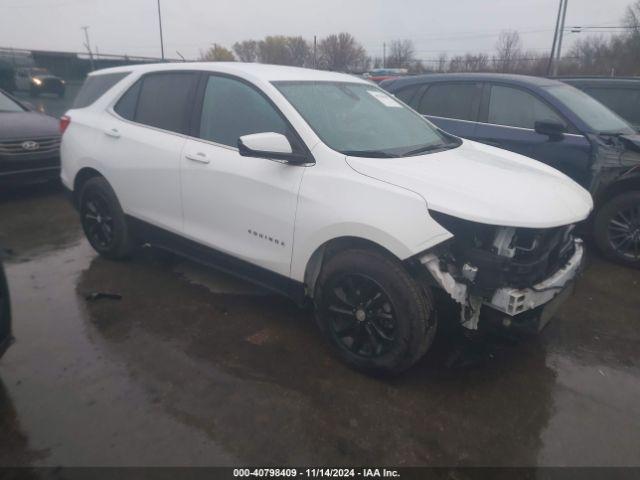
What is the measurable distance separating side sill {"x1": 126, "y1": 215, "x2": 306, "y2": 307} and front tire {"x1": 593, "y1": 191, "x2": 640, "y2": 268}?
3.43 m

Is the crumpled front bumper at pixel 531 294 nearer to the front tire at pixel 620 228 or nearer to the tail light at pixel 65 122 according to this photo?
the front tire at pixel 620 228

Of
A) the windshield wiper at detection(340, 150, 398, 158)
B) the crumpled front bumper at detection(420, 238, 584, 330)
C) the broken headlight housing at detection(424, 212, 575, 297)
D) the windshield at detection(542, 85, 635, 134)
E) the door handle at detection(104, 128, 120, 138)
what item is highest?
the windshield at detection(542, 85, 635, 134)

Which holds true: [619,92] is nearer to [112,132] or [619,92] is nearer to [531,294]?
[531,294]

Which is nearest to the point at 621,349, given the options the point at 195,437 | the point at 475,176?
the point at 475,176

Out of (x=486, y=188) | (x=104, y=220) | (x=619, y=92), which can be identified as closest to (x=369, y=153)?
(x=486, y=188)

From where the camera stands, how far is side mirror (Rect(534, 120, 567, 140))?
14.8ft

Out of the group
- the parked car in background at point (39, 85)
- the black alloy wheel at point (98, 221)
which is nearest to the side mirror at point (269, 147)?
the black alloy wheel at point (98, 221)

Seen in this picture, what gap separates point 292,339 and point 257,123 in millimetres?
1526

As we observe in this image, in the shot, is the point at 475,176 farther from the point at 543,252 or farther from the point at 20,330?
the point at 20,330

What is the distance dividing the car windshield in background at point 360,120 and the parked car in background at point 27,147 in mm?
4841

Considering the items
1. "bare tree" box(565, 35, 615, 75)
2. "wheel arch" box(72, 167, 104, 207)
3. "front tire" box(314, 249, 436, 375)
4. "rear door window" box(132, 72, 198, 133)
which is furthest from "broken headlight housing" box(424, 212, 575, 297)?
"bare tree" box(565, 35, 615, 75)

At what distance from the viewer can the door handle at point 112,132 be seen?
3.99 metres

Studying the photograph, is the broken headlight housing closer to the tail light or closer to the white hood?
the white hood

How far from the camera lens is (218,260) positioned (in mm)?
3516
